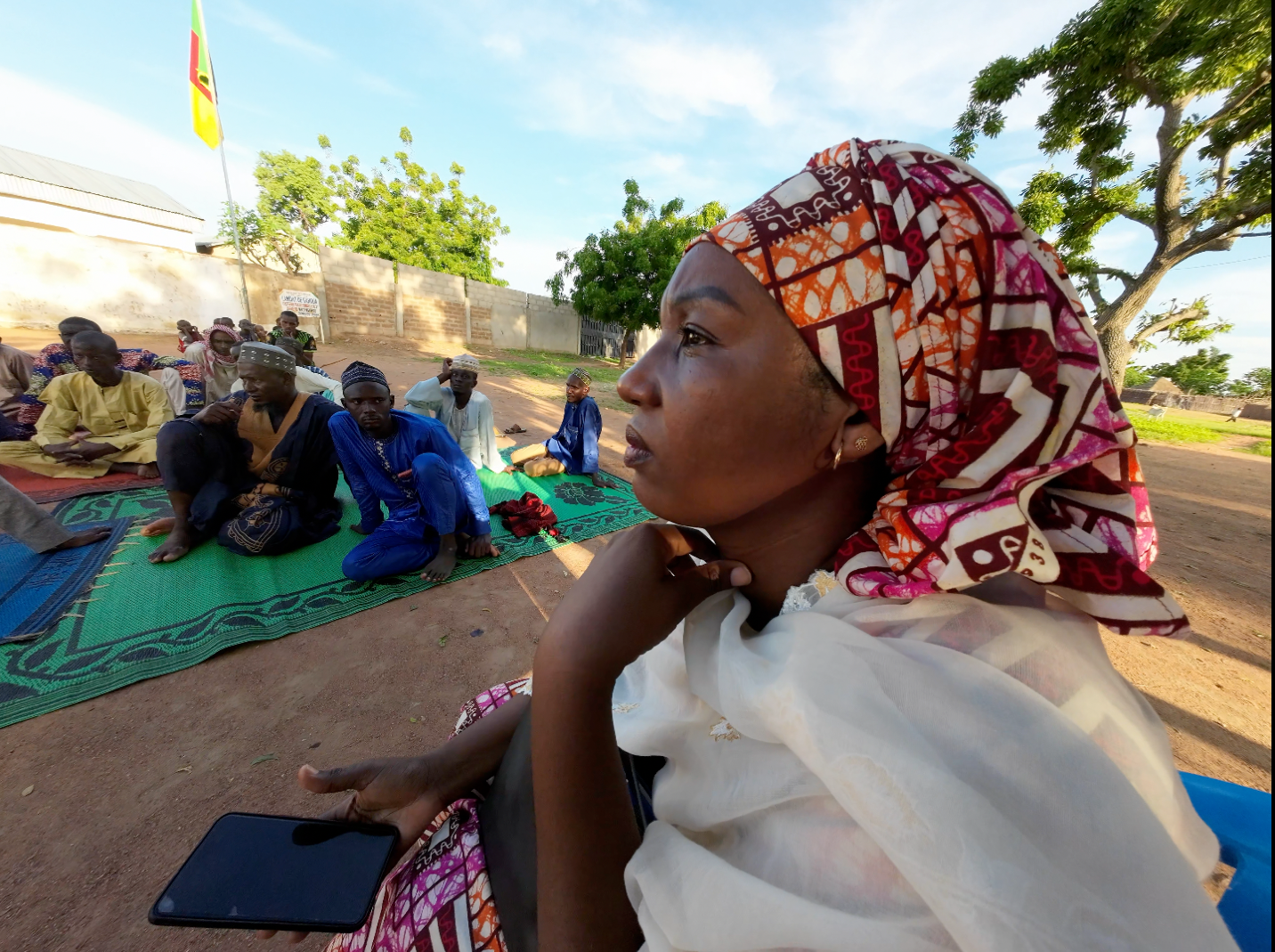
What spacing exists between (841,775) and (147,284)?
68.4ft

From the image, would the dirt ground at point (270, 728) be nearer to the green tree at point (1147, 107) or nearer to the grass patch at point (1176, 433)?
the green tree at point (1147, 107)

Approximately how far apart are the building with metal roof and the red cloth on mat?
28.6m

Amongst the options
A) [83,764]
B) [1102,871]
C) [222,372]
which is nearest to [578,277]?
[222,372]

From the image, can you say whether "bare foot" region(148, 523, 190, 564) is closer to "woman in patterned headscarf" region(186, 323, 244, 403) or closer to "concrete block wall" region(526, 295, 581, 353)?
"woman in patterned headscarf" region(186, 323, 244, 403)

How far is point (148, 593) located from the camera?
3256 mm

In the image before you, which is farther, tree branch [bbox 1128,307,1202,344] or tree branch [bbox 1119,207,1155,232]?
tree branch [bbox 1128,307,1202,344]

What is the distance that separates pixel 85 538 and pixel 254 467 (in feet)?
3.73

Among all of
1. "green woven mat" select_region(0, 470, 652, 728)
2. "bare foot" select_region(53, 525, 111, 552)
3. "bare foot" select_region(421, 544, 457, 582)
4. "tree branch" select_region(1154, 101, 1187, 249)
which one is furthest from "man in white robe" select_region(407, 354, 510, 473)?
"tree branch" select_region(1154, 101, 1187, 249)

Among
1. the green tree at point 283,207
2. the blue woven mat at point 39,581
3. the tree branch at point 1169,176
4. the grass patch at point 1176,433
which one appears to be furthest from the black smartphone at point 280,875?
the green tree at point 283,207

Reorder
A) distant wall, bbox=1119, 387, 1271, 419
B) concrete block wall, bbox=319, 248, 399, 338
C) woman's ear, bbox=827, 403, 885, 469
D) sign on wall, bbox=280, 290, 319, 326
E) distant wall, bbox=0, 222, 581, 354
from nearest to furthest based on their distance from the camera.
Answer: woman's ear, bbox=827, 403, 885, 469
distant wall, bbox=0, 222, 581, 354
sign on wall, bbox=280, 290, 319, 326
concrete block wall, bbox=319, 248, 399, 338
distant wall, bbox=1119, 387, 1271, 419

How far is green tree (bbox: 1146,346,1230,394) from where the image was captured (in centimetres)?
3173

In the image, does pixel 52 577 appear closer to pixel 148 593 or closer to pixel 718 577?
pixel 148 593

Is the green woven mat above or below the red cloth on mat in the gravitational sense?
below

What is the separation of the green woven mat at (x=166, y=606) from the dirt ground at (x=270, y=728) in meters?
0.13
